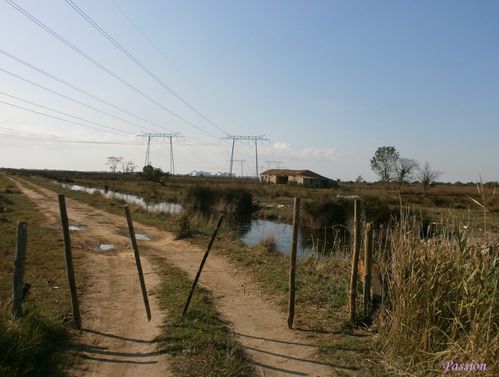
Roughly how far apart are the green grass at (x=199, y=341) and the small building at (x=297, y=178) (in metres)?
82.4

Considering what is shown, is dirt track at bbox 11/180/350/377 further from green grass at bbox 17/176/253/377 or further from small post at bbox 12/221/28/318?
small post at bbox 12/221/28/318

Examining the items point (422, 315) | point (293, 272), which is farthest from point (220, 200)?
point (422, 315)

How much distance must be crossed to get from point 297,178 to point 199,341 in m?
96.5

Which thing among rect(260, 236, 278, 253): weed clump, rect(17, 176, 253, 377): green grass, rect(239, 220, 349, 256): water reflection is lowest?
rect(239, 220, 349, 256): water reflection

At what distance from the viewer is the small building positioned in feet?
312

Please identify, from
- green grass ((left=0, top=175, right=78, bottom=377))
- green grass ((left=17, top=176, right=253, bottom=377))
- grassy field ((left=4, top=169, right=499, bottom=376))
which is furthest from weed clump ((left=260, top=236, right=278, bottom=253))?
grassy field ((left=4, top=169, right=499, bottom=376))

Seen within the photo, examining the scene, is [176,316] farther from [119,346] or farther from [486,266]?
[486,266]

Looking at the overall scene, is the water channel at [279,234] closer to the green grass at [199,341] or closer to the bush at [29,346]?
the green grass at [199,341]

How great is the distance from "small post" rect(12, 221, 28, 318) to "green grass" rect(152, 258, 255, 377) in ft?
7.03

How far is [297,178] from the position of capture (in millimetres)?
102438

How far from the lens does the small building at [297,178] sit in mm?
95125

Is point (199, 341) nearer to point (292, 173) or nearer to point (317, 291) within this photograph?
point (317, 291)

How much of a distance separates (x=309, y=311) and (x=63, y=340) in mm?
4335

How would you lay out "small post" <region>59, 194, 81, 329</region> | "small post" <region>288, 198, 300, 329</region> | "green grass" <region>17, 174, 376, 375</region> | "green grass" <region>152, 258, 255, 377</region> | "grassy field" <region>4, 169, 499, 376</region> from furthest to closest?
"small post" <region>288, 198, 300, 329</region>
"small post" <region>59, 194, 81, 329</region>
"green grass" <region>17, 174, 376, 375</region>
"green grass" <region>152, 258, 255, 377</region>
"grassy field" <region>4, 169, 499, 376</region>
